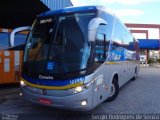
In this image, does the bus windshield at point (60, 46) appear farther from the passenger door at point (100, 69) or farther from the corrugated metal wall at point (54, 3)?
the corrugated metal wall at point (54, 3)

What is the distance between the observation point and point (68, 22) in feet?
23.8

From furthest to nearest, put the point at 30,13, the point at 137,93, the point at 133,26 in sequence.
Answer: the point at 133,26
the point at 30,13
the point at 137,93

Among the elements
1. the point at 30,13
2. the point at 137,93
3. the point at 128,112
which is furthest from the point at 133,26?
the point at 128,112

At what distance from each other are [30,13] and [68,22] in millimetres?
8636

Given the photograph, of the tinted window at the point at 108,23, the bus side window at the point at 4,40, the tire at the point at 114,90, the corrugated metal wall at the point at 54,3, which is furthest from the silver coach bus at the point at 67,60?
the corrugated metal wall at the point at 54,3

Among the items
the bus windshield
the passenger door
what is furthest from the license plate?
the passenger door

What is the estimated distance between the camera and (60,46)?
7.05m

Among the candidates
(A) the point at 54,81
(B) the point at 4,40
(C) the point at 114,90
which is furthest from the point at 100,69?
(B) the point at 4,40

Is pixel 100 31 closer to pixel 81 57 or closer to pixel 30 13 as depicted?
pixel 81 57

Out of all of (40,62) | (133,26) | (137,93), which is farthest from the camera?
(133,26)

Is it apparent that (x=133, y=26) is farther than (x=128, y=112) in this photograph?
Yes

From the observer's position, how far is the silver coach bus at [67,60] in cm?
663

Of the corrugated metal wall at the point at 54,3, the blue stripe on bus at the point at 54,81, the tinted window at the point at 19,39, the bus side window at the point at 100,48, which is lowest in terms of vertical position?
the blue stripe on bus at the point at 54,81

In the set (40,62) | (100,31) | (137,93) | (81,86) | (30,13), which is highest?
(30,13)
